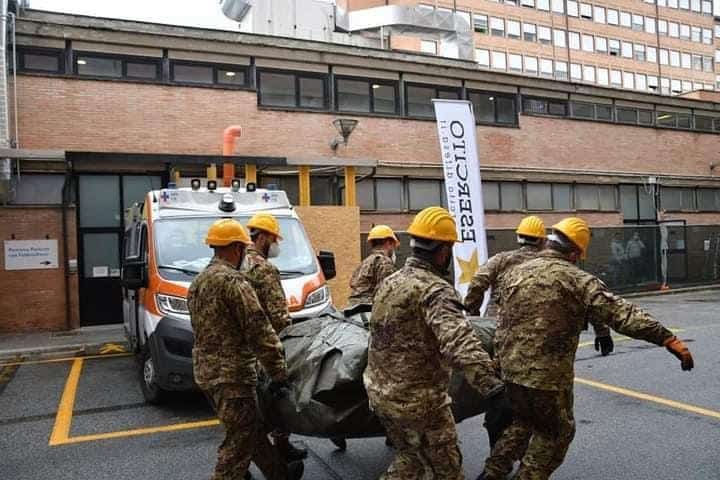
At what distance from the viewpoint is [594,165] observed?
2214 centimetres

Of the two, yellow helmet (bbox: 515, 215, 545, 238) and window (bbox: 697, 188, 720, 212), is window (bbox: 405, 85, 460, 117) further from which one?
yellow helmet (bbox: 515, 215, 545, 238)

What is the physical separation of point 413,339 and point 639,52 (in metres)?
68.6

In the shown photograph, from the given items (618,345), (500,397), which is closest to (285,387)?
(500,397)

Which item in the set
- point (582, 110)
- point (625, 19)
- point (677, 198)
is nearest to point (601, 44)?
point (625, 19)

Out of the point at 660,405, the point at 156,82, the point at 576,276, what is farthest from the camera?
the point at 156,82

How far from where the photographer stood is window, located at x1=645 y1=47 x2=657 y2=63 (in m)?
63.3

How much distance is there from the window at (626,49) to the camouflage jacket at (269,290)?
215 ft

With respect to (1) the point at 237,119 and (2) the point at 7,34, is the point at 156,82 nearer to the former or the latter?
(1) the point at 237,119

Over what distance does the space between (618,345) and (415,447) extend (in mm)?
8125

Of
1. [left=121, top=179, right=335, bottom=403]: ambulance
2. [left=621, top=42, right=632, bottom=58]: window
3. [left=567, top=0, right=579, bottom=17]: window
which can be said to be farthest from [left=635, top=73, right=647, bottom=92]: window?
[left=121, top=179, right=335, bottom=403]: ambulance

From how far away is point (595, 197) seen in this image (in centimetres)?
2214

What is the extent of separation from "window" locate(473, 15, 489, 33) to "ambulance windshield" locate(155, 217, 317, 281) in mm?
50966

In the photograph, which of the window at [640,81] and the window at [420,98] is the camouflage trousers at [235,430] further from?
the window at [640,81]

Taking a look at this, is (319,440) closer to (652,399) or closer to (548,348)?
(548,348)
